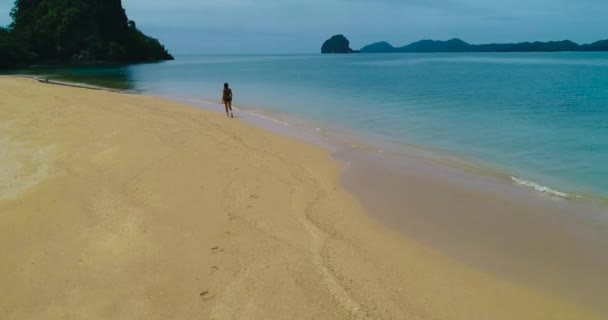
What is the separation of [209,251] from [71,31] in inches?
4385

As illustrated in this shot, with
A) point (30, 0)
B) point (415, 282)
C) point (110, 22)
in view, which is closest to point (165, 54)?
point (110, 22)

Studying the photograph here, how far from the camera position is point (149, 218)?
21.5 ft

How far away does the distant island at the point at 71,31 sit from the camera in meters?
89.4

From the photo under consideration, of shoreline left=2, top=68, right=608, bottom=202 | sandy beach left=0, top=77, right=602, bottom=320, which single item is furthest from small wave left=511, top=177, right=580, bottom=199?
sandy beach left=0, top=77, right=602, bottom=320

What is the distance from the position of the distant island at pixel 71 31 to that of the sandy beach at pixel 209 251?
8349cm

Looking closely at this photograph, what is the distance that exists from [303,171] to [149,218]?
14.0 feet

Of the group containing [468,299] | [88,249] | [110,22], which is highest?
[110,22]

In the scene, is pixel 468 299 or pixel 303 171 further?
pixel 303 171

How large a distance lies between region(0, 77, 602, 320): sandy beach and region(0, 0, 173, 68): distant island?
274ft

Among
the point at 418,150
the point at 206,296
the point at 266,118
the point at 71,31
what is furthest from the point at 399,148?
the point at 71,31

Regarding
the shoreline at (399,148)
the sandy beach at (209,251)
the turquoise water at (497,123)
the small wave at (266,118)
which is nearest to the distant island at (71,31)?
the small wave at (266,118)

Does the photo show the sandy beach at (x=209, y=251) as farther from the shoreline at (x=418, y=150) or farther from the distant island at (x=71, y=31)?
the distant island at (x=71, y=31)

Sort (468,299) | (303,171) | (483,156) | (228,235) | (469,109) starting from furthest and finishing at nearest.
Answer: (469,109) < (483,156) < (303,171) < (228,235) < (468,299)

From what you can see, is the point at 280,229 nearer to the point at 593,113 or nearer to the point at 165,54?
the point at 593,113
